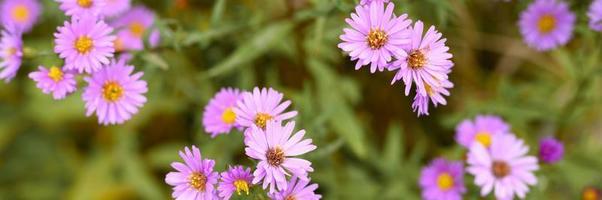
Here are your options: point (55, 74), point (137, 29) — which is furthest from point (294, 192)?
point (137, 29)

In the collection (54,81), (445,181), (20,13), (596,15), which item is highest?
(20,13)

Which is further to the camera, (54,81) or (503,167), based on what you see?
(503,167)

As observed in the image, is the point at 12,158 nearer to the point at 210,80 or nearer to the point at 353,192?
the point at 210,80

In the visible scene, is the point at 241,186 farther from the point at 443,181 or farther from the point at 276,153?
the point at 443,181

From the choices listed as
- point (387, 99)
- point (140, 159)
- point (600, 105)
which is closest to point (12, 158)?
point (140, 159)

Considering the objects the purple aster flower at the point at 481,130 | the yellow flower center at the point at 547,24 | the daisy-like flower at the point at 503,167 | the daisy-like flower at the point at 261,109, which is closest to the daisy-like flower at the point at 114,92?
the daisy-like flower at the point at 261,109

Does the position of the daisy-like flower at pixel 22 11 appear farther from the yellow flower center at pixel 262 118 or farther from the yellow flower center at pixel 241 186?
the yellow flower center at pixel 241 186
